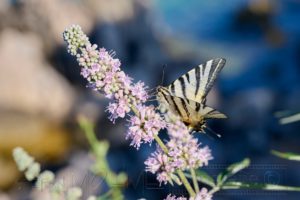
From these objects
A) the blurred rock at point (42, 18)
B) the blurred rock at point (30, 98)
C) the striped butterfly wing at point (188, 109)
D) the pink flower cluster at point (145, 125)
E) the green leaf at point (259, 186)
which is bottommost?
the green leaf at point (259, 186)

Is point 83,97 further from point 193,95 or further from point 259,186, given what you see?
point 259,186

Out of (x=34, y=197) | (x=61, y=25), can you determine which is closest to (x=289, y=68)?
(x=61, y=25)

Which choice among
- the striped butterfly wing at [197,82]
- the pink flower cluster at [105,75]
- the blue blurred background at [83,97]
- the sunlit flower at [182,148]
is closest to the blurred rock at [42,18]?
Result: the blue blurred background at [83,97]

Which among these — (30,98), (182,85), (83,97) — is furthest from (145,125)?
(30,98)

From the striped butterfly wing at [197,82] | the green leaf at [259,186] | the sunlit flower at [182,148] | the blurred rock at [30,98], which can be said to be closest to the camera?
the sunlit flower at [182,148]

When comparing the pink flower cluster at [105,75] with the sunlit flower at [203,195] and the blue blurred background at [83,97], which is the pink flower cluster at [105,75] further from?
the blue blurred background at [83,97]

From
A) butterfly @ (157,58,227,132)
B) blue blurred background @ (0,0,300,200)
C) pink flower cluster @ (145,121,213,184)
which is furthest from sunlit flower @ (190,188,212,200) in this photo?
blue blurred background @ (0,0,300,200)

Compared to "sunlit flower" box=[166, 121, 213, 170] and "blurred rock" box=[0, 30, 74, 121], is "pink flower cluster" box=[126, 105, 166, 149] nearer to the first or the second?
"sunlit flower" box=[166, 121, 213, 170]

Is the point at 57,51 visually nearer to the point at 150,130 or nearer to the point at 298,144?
the point at 298,144
